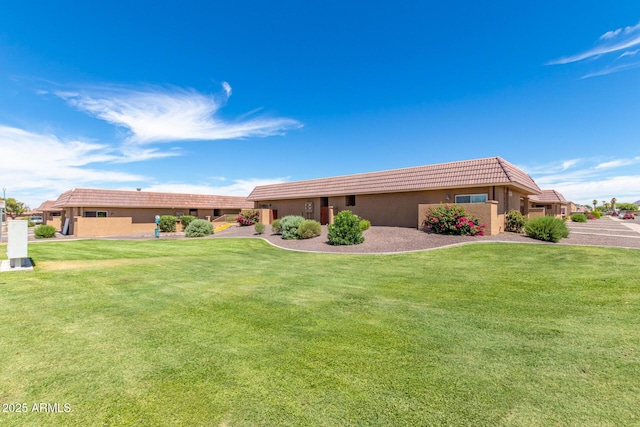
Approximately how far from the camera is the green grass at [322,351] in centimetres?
290

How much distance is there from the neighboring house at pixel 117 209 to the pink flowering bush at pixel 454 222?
102 ft

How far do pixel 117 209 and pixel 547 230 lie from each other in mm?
39035

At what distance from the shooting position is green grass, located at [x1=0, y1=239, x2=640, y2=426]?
2898mm

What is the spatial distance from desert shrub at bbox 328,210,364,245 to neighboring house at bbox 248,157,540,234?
5292 millimetres

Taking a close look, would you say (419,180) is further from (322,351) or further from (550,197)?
(550,197)

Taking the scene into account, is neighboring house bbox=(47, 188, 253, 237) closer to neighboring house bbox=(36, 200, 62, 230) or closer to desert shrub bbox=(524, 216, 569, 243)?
neighboring house bbox=(36, 200, 62, 230)

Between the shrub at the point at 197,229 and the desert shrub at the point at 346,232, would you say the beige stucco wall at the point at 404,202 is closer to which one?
the desert shrub at the point at 346,232

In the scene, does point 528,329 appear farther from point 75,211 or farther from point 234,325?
point 75,211

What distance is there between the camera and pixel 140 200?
35000 millimetres

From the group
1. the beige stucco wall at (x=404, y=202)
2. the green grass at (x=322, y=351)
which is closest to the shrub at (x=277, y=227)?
Answer: the beige stucco wall at (x=404, y=202)

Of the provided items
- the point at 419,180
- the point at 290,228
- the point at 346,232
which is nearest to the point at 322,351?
the point at 346,232

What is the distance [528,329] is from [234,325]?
4.90 m

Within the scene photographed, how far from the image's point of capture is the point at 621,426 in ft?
8.82

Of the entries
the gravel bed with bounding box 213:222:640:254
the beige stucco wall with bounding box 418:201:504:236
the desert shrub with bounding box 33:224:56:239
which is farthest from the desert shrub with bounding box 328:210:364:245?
the desert shrub with bounding box 33:224:56:239
